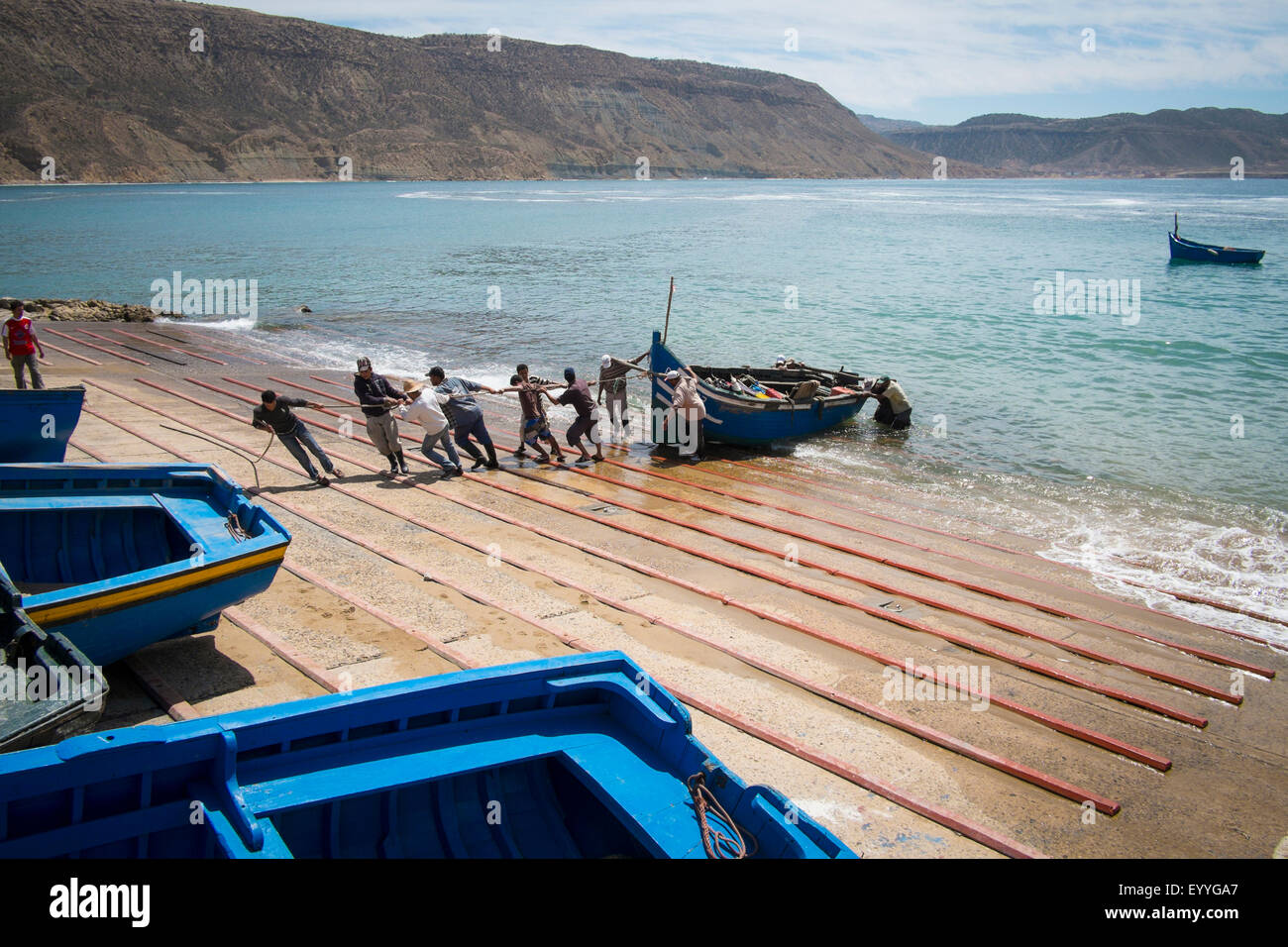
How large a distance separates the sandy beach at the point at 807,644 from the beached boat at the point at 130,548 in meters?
0.68

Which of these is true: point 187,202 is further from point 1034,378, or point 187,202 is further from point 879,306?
point 1034,378

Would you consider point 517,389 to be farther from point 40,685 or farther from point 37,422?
point 40,685

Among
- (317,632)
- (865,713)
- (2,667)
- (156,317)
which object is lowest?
(865,713)

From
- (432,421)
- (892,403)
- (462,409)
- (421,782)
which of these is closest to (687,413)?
(462,409)

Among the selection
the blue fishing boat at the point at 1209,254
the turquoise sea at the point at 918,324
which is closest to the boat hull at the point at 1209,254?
the blue fishing boat at the point at 1209,254

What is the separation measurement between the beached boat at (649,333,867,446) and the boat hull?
4452 cm

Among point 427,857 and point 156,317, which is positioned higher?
point 156,317

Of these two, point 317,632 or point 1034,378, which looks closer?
point 317,632

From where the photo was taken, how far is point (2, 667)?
5.38 m

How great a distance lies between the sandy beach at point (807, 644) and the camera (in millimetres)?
6664

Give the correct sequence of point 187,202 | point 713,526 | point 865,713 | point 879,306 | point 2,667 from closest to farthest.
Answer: point 2,667 → point 865,713 → point 713,526 → point 879,306 → point 187,202

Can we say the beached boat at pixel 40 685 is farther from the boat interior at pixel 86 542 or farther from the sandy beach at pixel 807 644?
the boat interior at pixel 86 542
